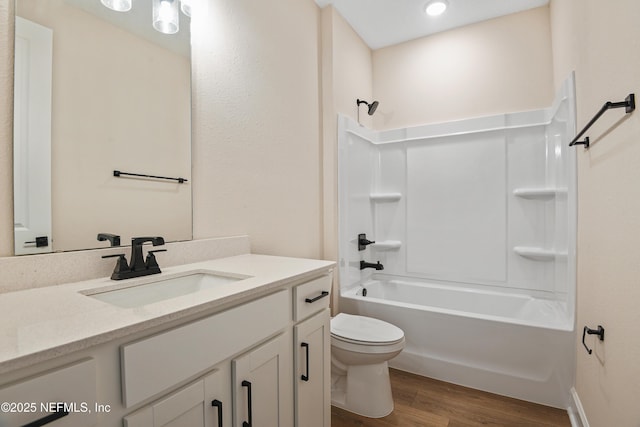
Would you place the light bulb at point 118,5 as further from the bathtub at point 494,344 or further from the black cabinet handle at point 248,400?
the bathtub at point 494,344

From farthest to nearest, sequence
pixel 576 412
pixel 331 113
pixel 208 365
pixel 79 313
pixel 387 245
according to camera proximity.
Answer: pixel 387 245, pixel 331 113, pixel 576 412, pixel 208 365, pixel 79 313

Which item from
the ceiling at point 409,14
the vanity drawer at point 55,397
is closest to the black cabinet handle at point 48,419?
the vanity drawer at point 55,397

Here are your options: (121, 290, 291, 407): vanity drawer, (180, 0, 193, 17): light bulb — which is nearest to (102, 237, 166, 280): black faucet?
(121, 290, 291, 407): vanity drawer

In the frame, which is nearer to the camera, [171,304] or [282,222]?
[171,304]

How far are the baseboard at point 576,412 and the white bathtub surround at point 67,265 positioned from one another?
209cm

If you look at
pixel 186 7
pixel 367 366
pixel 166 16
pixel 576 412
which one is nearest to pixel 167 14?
pixel 166 16

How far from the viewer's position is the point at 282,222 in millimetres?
1993

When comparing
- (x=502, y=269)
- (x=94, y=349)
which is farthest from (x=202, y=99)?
(x=502, y=269)

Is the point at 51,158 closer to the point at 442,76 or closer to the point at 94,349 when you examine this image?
the point at 94,349

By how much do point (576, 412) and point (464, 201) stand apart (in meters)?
1.64

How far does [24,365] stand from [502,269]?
117 inches

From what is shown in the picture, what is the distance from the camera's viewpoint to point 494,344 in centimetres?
198

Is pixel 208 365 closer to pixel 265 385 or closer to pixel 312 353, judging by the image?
pixel 265 385

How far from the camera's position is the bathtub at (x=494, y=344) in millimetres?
1845
